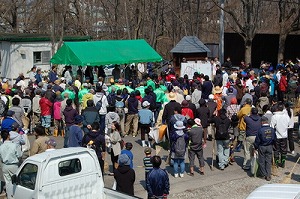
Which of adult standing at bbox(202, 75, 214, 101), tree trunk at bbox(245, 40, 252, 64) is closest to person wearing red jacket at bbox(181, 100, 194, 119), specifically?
adult standing at bbox(202, 75, 214, 101)

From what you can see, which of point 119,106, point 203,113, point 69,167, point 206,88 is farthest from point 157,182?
point 206,88

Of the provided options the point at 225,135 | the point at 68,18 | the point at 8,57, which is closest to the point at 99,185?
the point at 225,135

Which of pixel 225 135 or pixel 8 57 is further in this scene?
pixel 8 57

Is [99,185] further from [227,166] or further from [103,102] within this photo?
[103,102]

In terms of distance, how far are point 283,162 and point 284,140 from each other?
27.3 inches

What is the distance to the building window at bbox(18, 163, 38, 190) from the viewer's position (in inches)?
379

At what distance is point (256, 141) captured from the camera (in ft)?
43.0

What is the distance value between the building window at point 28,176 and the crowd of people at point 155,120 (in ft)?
4.21

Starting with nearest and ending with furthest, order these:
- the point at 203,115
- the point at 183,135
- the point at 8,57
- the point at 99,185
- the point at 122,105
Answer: the point at 99,185, the point at 183,135, the point at 203,115, the point at 122,105, the point at 8,57

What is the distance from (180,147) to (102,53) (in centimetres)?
1156

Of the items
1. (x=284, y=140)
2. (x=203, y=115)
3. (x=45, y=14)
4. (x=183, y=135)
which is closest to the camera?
(x=183, y=135)

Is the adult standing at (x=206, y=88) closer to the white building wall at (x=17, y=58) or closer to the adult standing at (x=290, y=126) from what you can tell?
the adult standing at (x=290, y=126)

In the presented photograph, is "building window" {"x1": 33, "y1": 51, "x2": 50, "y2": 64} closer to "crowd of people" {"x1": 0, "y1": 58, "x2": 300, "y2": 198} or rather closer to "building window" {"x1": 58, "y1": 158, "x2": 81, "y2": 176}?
"crowd of people" {"x1": 0, "y1": 58, "x2": 300, "y2": 198}

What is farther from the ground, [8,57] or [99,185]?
[8,57]
